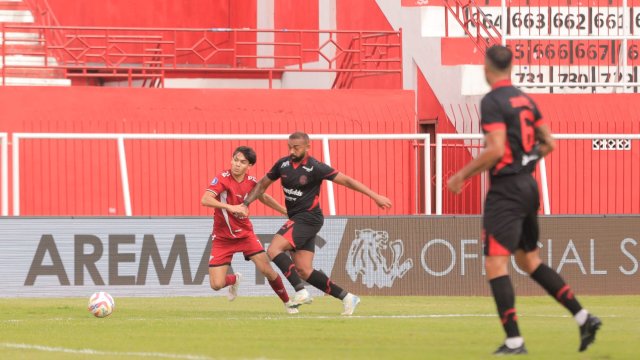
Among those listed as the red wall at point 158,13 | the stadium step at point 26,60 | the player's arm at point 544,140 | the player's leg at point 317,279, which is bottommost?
the player's leg at point 317,279

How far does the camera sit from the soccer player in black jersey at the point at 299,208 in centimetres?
1316

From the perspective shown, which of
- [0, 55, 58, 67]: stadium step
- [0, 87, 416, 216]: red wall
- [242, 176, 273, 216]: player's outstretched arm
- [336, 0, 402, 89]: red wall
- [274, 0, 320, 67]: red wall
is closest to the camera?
[242, 176, 273, 216]: player's outstretched arm

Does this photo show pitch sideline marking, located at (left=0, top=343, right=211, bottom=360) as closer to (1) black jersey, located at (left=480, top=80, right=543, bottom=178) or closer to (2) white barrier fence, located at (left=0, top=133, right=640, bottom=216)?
(1) black jersey, located at (left=480, top=80, right=543, bottom=178)

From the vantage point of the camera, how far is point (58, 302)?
16.4 metres

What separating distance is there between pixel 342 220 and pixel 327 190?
4.09 feet

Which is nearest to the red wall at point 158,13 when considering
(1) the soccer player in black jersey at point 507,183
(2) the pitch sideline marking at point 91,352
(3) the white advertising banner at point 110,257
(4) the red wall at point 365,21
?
(4) the red wall at point 365,21

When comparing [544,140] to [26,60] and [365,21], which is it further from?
[365,21]

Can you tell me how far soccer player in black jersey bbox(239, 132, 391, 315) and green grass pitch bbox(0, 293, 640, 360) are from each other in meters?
0.44

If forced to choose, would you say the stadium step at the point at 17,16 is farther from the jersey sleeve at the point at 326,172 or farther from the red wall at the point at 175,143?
the jersey sleeve at the point at 326,172

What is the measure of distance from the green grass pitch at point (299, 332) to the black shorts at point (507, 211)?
28.7 inches

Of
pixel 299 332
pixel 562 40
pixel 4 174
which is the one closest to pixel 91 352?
pixel 299 332

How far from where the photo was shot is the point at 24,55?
23.5 m

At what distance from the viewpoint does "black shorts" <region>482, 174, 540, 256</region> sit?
29.9ft

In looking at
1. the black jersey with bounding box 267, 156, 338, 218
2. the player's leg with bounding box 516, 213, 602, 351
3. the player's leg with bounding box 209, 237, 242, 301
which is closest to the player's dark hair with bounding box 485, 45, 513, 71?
the player's leg with bounding box 516, 213, 602, 351
